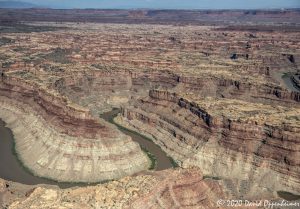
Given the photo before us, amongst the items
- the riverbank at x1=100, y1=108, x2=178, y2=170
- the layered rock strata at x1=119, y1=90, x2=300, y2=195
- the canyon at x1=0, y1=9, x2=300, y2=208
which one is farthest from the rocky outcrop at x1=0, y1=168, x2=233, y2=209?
the riverbank at x1=100, y1=108, x2=178, y2=170

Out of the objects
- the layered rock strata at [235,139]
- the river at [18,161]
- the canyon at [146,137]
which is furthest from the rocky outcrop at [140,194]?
the river at [18,161]

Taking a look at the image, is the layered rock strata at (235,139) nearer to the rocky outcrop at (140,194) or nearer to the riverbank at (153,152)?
the riverbank at (153,152)

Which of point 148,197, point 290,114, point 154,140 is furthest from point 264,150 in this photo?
point 148,197

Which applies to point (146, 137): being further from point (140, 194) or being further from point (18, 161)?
point (140, 194)

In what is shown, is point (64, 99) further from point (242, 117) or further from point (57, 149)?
point (242, 117)

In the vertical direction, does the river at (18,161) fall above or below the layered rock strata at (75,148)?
below

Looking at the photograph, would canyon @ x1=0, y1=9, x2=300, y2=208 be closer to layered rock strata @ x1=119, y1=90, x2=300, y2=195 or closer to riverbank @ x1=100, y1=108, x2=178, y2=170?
layered rock strata @ x1=119, y1=90, x2=300, y2=195
